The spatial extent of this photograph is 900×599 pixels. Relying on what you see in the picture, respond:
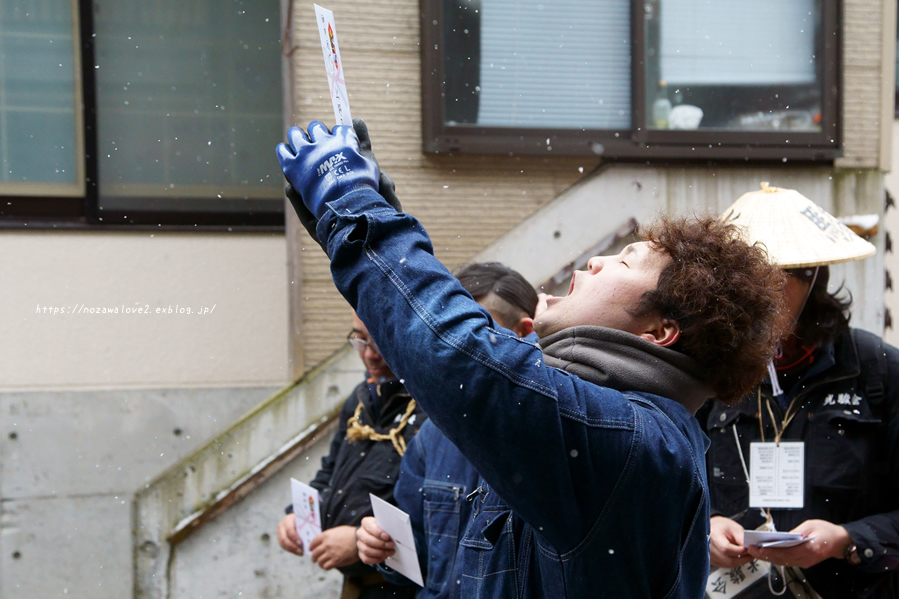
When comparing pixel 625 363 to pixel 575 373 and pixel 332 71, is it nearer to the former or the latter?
pixel 575 373

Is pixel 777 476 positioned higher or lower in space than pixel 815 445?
lower

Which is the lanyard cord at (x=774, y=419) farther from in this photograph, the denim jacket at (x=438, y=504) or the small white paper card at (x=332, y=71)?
the small white paper card at (x=332, y=71)

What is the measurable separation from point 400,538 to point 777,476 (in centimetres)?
122

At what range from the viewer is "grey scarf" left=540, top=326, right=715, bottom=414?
138 cm

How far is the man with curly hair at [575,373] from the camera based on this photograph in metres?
1.15

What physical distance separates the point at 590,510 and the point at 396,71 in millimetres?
3644

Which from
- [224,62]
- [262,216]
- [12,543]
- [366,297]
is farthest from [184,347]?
[366,297]

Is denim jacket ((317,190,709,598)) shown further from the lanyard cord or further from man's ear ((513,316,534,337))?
the lanyard cord

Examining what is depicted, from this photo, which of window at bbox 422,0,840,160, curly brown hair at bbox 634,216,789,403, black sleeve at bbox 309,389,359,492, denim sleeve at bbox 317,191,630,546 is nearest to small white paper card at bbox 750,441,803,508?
curly brown hair at bbox 634,216,789,403

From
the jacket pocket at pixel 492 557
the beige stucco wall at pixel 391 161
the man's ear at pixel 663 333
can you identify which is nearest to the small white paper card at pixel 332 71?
the man's ear at pixel 663 333

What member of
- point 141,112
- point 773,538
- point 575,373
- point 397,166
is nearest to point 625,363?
point 575,373

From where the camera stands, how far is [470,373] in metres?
1.14

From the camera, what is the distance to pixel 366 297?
4.00 feet

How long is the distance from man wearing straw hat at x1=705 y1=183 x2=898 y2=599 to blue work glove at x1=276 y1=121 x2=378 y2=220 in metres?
1.57
